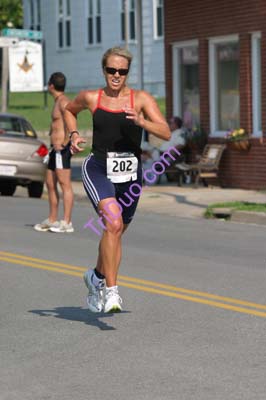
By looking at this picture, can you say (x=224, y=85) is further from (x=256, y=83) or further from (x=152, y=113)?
(x=152, y=113)

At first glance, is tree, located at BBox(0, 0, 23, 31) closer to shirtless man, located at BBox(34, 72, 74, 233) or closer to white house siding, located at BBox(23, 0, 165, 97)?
white house siding, located at BBox(23, 0, 165, 97)

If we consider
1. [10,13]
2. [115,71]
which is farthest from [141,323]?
[10,13]

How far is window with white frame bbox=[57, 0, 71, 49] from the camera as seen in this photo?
6191 centimetres

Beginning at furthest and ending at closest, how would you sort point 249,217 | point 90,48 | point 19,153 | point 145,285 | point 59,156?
1. point 90,48
2. point 19,153
3. point 249,217
4. point 59,156
5. point 145,285

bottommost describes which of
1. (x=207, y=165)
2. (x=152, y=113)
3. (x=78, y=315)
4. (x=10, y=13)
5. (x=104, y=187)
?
(x=78, y=315)

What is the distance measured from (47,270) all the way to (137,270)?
2.88ft

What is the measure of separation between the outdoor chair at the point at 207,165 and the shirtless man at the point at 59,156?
746 cm

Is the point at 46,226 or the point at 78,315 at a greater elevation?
the point at 78,315

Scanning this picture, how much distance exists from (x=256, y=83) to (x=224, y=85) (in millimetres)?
1329

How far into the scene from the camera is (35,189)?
24781 millimetres

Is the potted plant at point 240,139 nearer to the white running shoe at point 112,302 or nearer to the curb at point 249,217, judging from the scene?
the curb at point 249,217

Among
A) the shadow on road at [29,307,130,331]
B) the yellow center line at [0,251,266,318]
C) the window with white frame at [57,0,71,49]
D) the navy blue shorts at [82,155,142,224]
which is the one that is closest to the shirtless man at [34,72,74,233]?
the yellow center line at [0,251,266,318]

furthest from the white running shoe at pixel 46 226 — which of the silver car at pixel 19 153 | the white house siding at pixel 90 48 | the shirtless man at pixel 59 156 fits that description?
the white house siding at pixel 90 48

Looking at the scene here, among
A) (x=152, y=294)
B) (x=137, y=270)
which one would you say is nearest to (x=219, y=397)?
(x=152, y=294)
